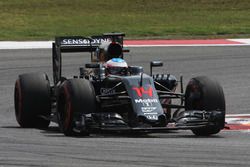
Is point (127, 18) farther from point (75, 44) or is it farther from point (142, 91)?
point (142, 91)

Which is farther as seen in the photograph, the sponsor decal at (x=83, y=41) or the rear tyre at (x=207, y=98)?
the sponsor decal at (x=83, y=41)

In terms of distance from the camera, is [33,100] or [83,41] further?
[83,41]

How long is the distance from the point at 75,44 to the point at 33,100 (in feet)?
A: 6.08

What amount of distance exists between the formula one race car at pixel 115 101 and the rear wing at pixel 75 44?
25 centimetres

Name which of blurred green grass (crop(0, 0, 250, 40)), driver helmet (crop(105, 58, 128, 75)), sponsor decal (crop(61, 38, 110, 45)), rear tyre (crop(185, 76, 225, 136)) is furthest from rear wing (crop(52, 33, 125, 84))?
blurred green grass (crop(0, 0, 250, 40))

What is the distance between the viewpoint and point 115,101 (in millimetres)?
12328

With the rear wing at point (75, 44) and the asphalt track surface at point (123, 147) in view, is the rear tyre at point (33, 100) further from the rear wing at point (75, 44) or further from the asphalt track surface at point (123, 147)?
the rear wing at point (75, 44)

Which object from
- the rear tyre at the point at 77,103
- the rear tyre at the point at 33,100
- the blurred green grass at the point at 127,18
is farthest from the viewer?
the blurred green grass at the point at 127,18

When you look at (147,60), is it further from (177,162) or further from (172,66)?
(177,162)

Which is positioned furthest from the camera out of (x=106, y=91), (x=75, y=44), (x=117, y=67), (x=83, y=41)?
(x=83, y=41)

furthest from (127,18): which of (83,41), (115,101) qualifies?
(115,101)

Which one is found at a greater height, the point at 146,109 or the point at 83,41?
the point at 83,41

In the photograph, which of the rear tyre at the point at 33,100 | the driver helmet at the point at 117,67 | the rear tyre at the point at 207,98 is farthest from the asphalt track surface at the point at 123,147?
the driver helmet at the point at 117,67

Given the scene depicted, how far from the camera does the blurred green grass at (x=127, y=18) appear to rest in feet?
98.6
